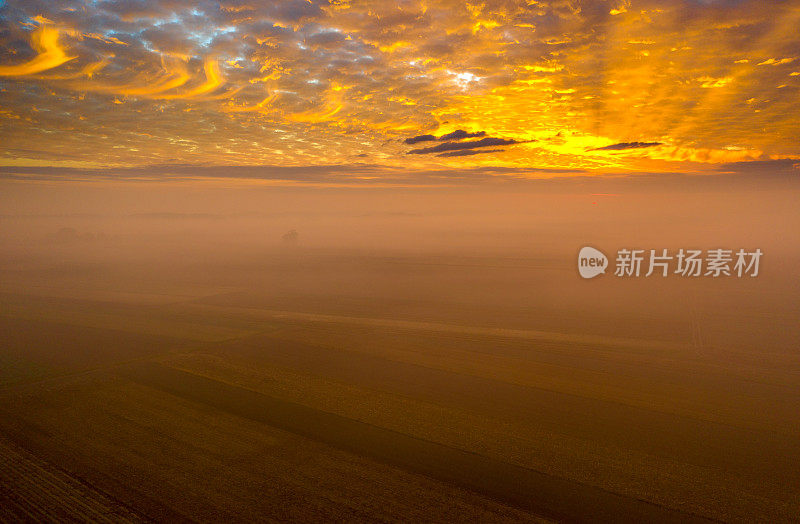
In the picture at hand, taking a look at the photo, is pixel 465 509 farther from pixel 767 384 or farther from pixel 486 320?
pixel 486 320

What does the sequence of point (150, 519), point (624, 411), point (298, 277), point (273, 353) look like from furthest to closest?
point (298, 277) < point (273, 353) < point (624, 411) < point (150, 519)

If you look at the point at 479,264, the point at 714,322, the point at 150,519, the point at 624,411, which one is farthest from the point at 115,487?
the point at 479,264

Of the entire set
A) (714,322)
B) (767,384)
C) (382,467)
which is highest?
(714,322)

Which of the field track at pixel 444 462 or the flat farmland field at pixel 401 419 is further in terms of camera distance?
the flat farmland field at pixel 401 419

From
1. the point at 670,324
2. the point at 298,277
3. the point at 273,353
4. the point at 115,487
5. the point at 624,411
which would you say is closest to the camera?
the point at 115,487

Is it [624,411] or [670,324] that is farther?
[670,324]

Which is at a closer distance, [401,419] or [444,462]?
[444,462]

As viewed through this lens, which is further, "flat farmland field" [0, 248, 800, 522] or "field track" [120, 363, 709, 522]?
"flat farmland field" [0, 248, 800, 522]

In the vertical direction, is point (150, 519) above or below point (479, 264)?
below

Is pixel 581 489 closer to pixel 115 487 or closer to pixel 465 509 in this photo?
pixel 465 509
